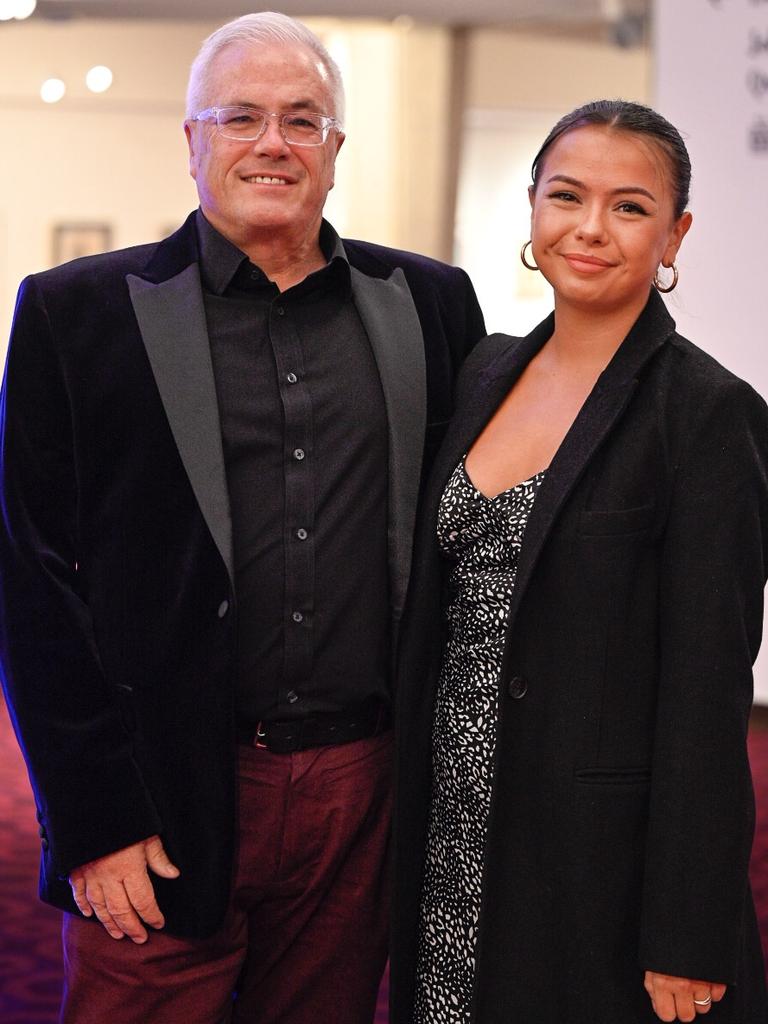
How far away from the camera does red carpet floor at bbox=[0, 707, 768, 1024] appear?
9.98ft

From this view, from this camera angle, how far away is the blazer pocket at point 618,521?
5.50 ft

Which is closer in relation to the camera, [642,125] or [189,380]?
[642,125]

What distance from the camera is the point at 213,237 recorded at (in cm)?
199

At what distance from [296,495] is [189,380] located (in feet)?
0.76

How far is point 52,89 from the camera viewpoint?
6.83 m

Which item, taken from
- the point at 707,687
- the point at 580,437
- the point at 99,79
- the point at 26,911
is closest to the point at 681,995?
the point at 707,687

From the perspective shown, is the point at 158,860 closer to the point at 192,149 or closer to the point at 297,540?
the point at 297,540

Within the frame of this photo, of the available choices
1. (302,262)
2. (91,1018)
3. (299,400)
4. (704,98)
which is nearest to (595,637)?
(299,400)

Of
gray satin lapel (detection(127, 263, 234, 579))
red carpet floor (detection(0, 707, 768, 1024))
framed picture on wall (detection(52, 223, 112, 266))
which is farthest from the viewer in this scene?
framed picture on wall (detection(52, 223, 112, 266))

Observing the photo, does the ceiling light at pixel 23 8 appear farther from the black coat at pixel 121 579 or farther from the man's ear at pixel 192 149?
the black coat at pixel 121 579

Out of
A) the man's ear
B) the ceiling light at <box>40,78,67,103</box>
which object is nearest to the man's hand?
the man's ear

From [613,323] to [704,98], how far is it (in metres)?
3.12

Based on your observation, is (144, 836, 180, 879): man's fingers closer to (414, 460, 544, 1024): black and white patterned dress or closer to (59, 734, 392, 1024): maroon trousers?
(59, 734, 392, 1024): maroon trousers

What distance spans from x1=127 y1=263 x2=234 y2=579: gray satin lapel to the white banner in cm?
296
